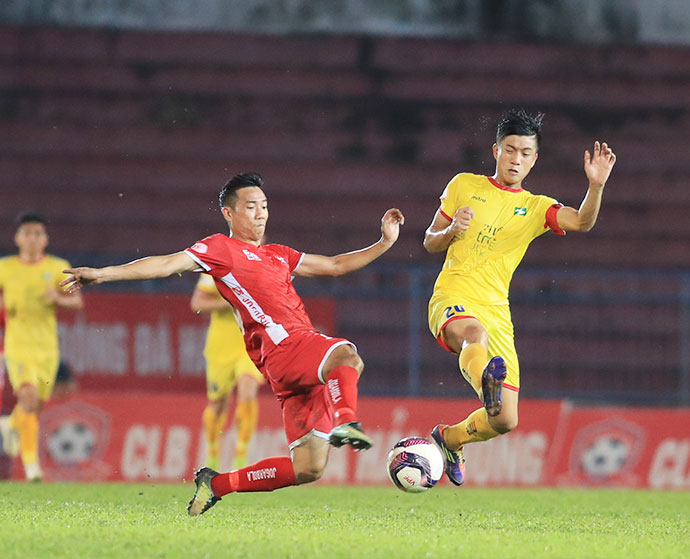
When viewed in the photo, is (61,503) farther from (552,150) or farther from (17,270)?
(552,150)

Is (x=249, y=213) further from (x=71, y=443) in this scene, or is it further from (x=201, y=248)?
(x=71, y=443)

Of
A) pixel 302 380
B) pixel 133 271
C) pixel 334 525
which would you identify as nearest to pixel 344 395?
pixel 302 380

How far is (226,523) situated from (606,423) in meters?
5.96

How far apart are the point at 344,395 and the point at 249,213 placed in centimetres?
123

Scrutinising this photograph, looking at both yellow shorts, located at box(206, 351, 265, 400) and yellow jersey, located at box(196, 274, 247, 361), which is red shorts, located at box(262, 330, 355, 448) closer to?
yellow shorts, located at box(206, 351, 265, 400)

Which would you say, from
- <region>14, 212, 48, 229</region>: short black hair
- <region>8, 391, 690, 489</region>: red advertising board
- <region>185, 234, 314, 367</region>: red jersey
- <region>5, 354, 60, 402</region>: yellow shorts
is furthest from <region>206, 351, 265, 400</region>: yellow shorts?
<region>185, 234, 314, 367</region>: red jersey

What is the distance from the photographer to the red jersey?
637 centimetres

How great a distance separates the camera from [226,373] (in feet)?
33.5

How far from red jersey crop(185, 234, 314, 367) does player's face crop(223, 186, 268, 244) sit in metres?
0.15

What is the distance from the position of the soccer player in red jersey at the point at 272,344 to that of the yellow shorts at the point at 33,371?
170 inches

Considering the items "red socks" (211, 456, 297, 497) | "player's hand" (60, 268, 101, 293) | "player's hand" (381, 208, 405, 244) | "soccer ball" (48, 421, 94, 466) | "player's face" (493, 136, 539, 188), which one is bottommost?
"soccer ball" (48, 421, 94, 466)

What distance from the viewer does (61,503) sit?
25.1ft

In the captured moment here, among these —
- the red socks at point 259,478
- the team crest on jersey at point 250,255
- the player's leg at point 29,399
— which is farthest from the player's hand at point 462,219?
the player's leg at point 29,399

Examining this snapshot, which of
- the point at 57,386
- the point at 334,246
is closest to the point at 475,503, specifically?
the point at 57,386
